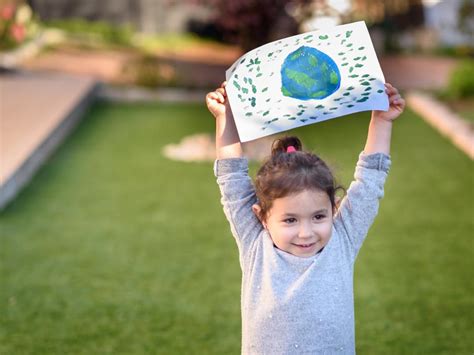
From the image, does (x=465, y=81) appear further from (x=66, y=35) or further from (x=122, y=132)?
(x=66, y=35)

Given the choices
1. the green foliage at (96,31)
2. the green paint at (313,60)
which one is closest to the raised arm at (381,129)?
the green paint at (313,60)

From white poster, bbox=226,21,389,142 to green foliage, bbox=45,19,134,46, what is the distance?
1136 cm

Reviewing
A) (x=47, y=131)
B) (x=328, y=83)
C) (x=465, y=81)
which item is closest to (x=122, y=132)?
Answer: (x=47, y=131)

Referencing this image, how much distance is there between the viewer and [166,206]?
17.2 feet

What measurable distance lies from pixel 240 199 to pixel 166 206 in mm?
3064

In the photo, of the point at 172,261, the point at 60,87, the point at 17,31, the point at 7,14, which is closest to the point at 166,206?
the point at 172,261

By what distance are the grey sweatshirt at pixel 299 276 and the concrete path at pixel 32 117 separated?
3.30m

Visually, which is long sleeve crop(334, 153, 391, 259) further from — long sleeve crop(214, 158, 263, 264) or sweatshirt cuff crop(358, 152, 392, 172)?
long sleeve crop(214, 158, 263, 264)

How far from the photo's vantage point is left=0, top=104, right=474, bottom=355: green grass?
11.1 ft

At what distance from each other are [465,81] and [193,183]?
4571 mm

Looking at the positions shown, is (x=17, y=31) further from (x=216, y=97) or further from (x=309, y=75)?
(x=309, y=75)

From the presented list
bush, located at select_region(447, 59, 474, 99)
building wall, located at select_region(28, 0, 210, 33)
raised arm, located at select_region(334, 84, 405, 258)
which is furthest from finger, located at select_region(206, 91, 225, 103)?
building wall, located at select_region(28, 0, 210, 33)

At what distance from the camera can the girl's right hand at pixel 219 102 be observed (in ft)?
7.29

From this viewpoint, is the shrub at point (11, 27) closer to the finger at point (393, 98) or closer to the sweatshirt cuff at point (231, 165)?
the sweatshirt cuff at point (231, 165)
